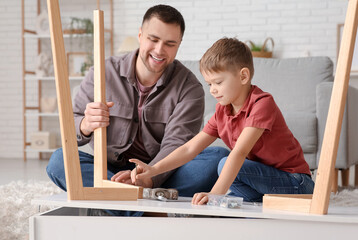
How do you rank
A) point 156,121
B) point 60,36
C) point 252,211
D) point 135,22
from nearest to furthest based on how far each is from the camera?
1. point 252,211
2. point 60,36
3. point 156,121
4. point 135,22

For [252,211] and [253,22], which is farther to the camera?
[253,22]

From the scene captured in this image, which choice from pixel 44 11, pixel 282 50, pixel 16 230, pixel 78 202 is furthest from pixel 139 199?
pixel 44 11

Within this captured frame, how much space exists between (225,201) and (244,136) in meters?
0.26

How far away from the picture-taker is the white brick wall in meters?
5.17

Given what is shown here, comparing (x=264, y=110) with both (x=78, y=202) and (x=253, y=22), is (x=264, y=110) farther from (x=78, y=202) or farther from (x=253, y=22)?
(x=253, y=22)

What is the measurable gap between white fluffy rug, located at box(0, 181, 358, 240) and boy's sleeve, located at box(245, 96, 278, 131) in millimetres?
783

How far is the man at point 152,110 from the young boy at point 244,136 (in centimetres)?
20

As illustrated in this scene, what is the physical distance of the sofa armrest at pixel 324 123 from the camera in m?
3.00

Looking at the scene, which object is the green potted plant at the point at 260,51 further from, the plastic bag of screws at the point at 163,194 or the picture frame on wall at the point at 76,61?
the plastic bag of screws at the point at 163,194

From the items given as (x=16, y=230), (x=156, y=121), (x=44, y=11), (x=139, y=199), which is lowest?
(x=16, y=230)

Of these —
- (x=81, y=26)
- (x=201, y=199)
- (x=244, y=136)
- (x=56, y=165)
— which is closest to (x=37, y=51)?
(x=81, y=26)

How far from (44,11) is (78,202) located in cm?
491

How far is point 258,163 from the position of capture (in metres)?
1.54

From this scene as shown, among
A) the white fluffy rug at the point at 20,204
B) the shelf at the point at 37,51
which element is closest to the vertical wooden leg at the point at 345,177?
the white fluffy rug at the point at 20,204
